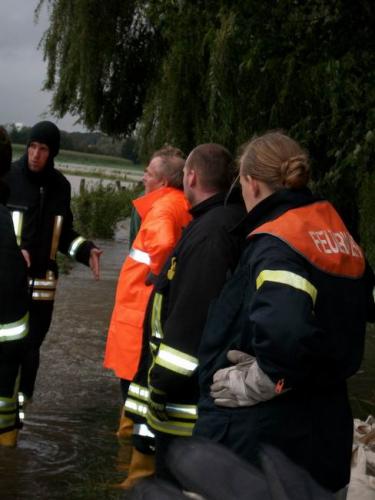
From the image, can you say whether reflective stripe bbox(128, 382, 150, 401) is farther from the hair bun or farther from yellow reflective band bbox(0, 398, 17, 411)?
the hair bun

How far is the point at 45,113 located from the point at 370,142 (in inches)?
413

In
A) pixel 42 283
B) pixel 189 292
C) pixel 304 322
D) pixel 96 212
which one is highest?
pixel 304 322

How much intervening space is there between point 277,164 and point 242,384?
750mm

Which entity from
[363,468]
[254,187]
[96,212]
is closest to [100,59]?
[96,212]

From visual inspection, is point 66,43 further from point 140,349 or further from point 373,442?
point 373,442

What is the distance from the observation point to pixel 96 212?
22906mm

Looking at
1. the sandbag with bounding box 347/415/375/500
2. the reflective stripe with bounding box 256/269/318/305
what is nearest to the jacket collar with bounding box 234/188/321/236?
the reflective stripe with bounding box 256/269/318/305

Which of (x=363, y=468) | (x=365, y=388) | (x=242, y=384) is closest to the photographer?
(x=242, y=384)

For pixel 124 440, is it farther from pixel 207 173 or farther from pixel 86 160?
pixel 86 160

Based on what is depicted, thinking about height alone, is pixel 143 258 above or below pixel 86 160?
above

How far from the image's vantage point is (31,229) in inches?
304

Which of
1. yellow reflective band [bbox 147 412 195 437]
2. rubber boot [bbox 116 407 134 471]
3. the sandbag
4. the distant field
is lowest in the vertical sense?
the distant field

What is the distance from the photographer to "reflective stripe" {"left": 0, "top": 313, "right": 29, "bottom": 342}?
457cm

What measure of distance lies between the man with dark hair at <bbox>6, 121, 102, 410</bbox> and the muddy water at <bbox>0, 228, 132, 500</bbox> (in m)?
0.39
